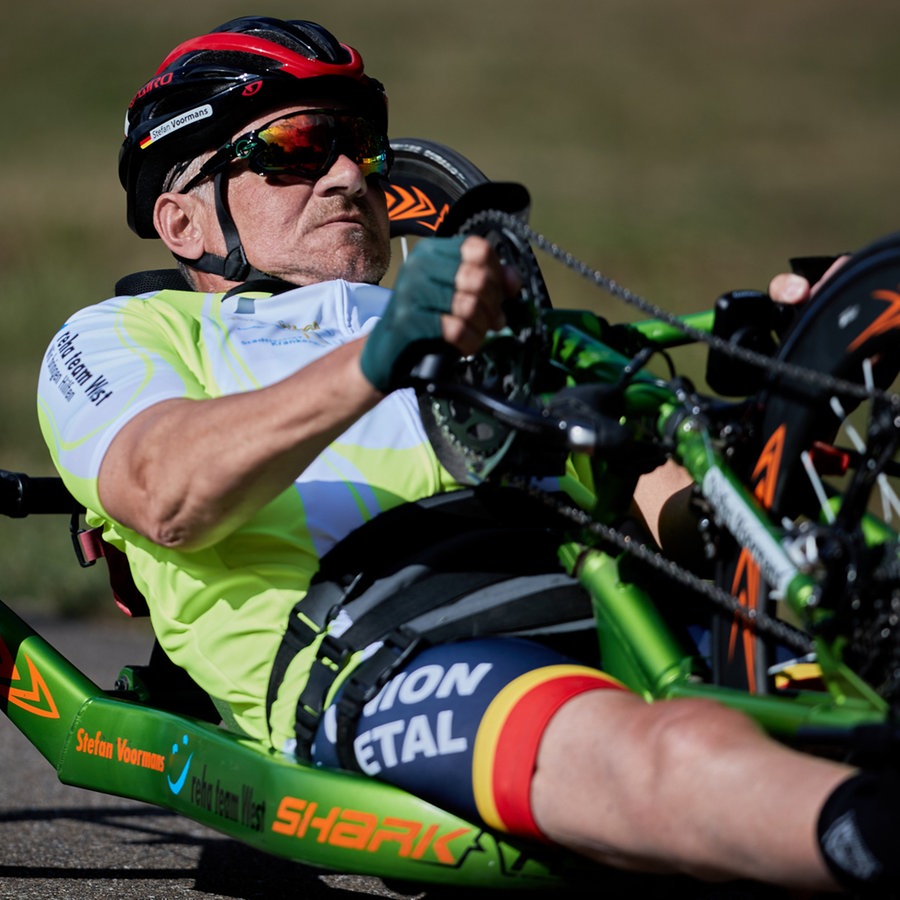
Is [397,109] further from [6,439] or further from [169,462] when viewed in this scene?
[169,462]

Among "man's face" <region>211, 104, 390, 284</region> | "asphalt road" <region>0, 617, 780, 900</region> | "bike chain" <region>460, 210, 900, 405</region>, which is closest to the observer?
"bike chain" <region>460, 210, 900, 405</region>

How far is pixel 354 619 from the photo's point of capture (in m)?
2.54

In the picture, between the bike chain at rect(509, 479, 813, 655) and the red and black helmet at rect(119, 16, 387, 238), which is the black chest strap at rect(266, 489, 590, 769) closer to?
the bike chain at rect(509, 479, 813, 655)

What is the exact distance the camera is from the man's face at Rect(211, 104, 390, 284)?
3.31 meters

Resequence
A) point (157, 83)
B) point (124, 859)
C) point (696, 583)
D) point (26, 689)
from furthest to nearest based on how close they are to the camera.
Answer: point (124, 859) < point (157, 83) < point (26, 689) < point (696, 583)

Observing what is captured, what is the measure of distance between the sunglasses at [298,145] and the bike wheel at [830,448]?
1385 millimetres

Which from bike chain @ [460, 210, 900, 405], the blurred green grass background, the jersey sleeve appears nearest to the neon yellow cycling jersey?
the jersey sleeve

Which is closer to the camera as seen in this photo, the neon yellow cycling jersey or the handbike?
the handbike

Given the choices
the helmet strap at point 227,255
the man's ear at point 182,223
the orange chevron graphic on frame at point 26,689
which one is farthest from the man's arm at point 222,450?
the man's ear at point 182,223

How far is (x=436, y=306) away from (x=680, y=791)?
2.49 ft

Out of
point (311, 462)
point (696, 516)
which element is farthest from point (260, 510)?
point (696, 516)

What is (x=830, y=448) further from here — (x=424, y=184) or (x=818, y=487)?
(x=424, y=184)

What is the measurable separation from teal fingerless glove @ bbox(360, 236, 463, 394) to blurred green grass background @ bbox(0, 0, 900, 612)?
6.03 metres

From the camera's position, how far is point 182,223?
11.6 feet
